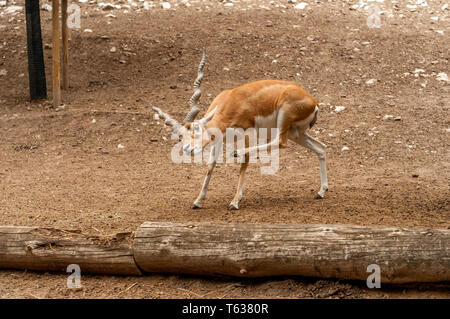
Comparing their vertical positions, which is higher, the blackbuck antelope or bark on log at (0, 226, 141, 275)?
the blackbuck antelope

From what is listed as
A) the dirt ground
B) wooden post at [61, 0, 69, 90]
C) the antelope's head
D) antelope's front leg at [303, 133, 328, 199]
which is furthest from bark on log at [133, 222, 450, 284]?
wooden post at [61, 0, 69, 90]

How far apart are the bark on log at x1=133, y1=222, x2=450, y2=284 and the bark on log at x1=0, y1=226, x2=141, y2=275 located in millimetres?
208

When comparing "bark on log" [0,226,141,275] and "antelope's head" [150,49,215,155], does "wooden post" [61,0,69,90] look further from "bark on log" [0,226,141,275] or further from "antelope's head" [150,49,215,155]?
"bark on log" [0,226,141,275]

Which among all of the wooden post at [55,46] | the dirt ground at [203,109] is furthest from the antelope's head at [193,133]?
the wooden post at [55,46]

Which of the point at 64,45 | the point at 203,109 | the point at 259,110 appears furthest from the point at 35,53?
the point at 259,110

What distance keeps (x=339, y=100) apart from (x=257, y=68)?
2196 mm

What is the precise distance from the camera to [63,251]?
518 cm

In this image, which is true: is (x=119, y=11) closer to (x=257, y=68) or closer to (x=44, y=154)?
(x=257, y=68)

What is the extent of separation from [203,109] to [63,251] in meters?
6.44

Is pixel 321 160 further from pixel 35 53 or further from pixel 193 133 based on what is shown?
pixel 35 53

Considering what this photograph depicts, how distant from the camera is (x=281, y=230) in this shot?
487cm

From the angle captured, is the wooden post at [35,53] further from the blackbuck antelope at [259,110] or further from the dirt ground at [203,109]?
the blackbuck antelope at [259,110]

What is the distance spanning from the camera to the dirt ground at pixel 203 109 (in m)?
6.30

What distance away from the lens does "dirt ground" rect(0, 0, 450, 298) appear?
20.7 feet
